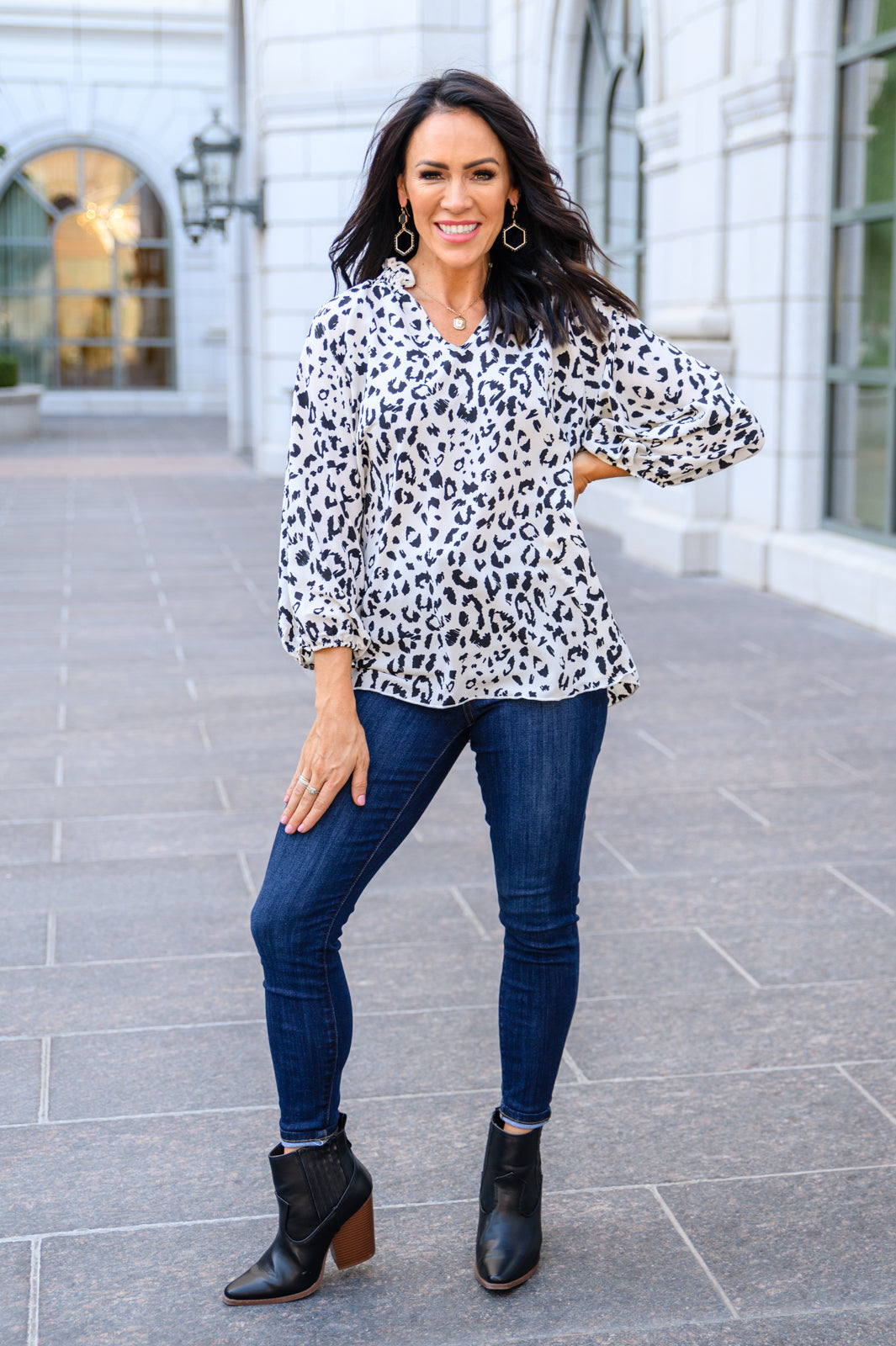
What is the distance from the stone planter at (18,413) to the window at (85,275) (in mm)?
7415

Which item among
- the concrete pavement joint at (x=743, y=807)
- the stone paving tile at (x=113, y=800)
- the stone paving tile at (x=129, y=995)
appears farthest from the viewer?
the stone paving tile at (x=113, y=800)

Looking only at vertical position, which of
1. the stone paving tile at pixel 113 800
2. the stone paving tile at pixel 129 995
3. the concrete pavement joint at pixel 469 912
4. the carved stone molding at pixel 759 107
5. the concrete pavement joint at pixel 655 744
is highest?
the carved stone molding at pixel 759 107

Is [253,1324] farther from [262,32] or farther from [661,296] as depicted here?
[262,32]

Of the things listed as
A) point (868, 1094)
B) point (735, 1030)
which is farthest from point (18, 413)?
point (868, 1094)

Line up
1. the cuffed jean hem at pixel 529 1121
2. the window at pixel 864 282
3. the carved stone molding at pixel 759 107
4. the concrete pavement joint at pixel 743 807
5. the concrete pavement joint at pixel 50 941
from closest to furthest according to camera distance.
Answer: the cuffed jean hem at pixel 529 1121 < the concrete pavement joint at pixel 50 941 < the concrete pavement joint at pixel 743 807 < the window at pixel 864 282 < the carved stone molding at pixel 759 107

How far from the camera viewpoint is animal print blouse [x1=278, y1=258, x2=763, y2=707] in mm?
2334

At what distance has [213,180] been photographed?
678 inches

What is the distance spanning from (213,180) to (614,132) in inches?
242

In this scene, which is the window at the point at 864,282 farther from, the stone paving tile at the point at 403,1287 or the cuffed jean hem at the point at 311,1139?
the cuffed jean hem at the point at 311,1139

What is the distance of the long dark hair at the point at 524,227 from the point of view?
2.36 m

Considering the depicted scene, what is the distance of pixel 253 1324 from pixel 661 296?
30.0ft

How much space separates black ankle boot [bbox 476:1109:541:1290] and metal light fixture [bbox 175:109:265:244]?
1552 cm

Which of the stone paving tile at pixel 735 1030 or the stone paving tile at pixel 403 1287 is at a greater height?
the stone paving tile at pixel 735 1030

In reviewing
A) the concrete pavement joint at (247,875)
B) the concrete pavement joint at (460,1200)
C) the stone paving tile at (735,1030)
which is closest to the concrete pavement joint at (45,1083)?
the concrete pavement joint at (460,1200)
